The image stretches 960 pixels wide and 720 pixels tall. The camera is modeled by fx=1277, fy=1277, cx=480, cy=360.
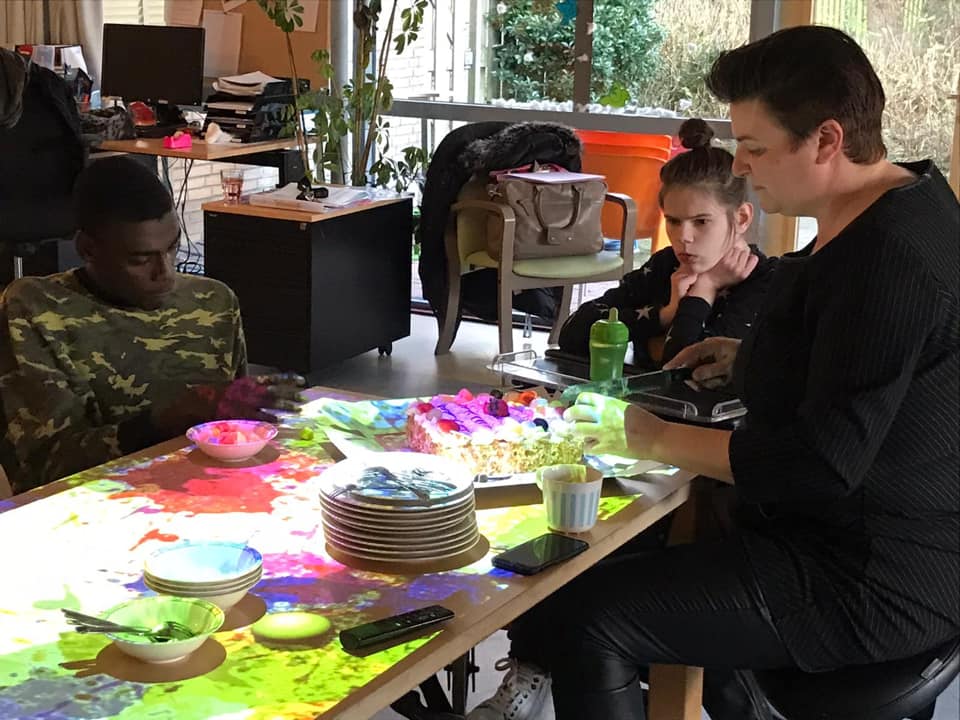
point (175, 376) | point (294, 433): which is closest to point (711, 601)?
point (294, 433)

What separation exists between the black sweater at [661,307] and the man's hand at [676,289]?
0.07 ft

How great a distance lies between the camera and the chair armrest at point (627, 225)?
5.16 metres

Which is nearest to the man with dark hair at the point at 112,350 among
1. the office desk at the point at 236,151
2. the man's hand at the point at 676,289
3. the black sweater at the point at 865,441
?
the black sweater at the point at 865,441

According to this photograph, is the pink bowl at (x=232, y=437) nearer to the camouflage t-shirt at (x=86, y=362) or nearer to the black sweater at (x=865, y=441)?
the camouflage t-shirt at (x=86, y=362)

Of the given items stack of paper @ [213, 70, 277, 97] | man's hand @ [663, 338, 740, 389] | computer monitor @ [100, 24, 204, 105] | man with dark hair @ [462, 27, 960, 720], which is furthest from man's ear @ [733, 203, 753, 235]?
computer monitor @ [100, 24, 204, 105]

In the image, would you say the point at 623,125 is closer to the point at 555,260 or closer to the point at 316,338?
the point at 555,260

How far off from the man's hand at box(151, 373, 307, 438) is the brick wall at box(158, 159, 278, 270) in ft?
17.0

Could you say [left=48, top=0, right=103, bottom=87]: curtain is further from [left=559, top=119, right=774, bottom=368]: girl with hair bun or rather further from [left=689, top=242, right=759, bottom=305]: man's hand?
[left=689, top=242, right=759, bottom=305]: man's hand

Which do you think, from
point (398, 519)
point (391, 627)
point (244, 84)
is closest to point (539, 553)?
point (398, 519)

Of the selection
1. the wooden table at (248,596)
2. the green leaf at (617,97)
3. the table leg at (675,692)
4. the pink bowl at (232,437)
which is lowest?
the table leg at (675,692)

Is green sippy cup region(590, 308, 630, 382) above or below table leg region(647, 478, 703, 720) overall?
above

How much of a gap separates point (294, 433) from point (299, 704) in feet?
2.85

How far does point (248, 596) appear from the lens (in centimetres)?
143

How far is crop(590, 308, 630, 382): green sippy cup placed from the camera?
223 centimetres
